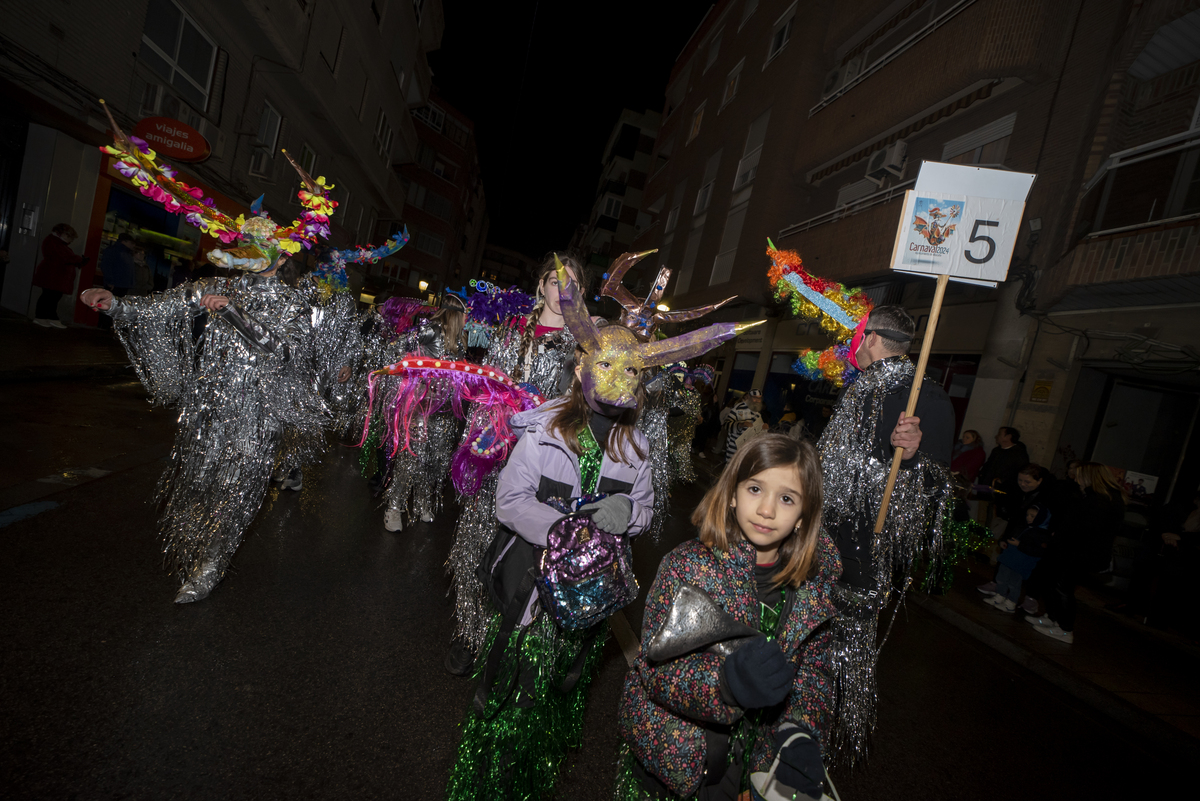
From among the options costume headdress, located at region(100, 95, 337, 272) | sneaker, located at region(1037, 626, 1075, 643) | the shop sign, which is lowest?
sneaker, located at region(1037, 626, 1075, 643)

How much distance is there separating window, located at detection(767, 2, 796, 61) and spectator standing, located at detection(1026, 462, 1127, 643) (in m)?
16.1

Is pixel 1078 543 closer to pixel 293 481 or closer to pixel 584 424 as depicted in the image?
pixel 584 424

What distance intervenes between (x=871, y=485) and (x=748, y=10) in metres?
23.3

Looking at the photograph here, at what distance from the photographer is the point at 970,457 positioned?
827 centimetres

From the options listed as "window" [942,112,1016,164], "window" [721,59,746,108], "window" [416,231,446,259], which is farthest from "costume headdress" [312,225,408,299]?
"window" [416,231,446,259]

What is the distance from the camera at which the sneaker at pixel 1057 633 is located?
17.8 feet

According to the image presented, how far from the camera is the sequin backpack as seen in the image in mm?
1851

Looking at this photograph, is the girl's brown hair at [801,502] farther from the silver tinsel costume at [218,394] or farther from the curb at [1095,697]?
the curb at [1095,697]

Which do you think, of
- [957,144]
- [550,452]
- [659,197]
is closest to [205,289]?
[550,452]

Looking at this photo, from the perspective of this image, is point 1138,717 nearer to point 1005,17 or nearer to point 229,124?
point 1005,17

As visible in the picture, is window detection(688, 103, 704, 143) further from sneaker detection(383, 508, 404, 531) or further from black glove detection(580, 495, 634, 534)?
black glove detection(580, 495, 634, 534)

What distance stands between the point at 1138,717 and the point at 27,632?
6.80 meters

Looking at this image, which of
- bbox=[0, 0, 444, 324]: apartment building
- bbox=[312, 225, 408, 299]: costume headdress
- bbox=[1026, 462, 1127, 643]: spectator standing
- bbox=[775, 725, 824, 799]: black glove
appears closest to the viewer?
bbox=[775, 725, 824, 799]: black glove

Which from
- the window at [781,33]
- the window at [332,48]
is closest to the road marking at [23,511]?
the window at [332,48]
